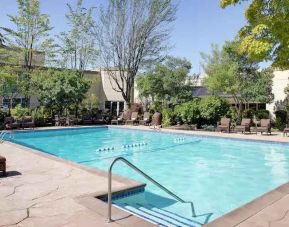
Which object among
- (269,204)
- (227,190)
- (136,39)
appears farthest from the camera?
(136,39)

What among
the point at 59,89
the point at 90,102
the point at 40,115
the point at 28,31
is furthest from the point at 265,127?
the point at 28,31

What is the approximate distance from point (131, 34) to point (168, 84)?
6.74m

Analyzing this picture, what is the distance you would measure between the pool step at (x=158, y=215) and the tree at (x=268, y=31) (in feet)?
11.6

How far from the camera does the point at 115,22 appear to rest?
31.1m

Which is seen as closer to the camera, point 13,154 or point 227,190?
point 227,190

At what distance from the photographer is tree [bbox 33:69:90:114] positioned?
2474cm

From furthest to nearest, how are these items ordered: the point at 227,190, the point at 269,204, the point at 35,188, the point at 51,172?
Result: the point at 227,190, the point at 51,172, the point at 35,188, the point at 269,204

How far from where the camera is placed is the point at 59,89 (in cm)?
2455

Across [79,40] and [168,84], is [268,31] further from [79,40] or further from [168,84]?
[79,40]

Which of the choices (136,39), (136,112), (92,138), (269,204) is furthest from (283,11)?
(136,39)

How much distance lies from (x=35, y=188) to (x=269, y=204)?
4.68m

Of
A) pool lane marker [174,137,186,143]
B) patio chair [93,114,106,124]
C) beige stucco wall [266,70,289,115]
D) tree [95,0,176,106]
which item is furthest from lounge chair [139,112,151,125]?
beige stucco wall [266,70,289,115]

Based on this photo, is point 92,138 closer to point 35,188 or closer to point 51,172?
point 51,172

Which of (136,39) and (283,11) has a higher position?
(136,39)
